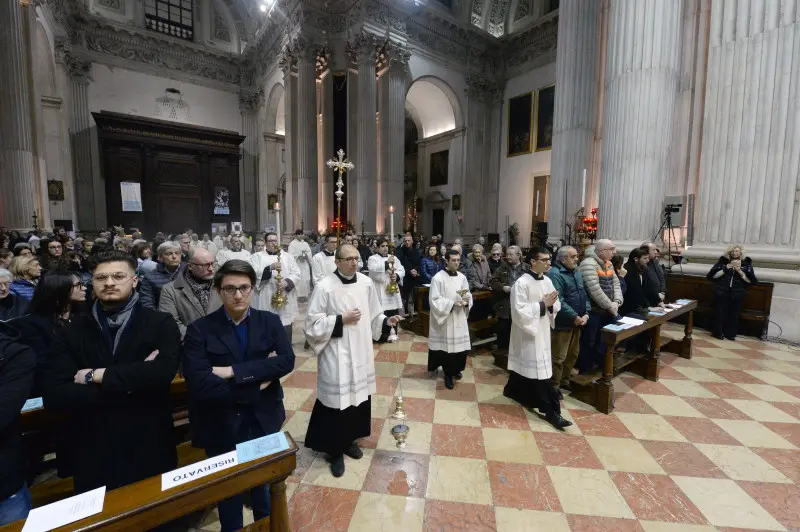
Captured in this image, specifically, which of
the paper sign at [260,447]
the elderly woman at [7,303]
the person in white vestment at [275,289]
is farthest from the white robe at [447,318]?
the elderly woman at [7,303]

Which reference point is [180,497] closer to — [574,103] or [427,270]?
[427,270]

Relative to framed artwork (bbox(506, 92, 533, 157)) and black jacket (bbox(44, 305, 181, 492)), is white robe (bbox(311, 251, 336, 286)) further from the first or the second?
framed artwork (bbox(506, 92, 533, 157))

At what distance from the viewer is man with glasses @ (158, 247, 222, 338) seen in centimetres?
305

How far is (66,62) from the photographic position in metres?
Answer: 15.6

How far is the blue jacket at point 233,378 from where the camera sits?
2014 millimetres

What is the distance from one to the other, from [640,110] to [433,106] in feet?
45.2

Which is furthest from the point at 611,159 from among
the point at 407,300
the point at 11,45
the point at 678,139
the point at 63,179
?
the point at 63,179

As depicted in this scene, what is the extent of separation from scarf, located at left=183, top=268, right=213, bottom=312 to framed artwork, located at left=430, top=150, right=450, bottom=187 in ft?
58.9

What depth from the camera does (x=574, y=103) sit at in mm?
10453

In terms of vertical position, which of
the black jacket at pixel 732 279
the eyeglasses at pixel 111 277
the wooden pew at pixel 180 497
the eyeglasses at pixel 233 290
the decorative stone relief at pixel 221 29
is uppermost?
the decorative stone relief at pixel 221 29

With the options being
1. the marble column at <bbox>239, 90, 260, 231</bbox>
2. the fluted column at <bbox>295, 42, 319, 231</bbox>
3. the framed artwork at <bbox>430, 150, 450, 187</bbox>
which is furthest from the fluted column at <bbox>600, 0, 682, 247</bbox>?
the marble column at <bbox>239, 90, 260, 231</bbox>

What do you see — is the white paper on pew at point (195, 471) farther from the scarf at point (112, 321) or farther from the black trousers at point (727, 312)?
the black trousers at point (727, 312)

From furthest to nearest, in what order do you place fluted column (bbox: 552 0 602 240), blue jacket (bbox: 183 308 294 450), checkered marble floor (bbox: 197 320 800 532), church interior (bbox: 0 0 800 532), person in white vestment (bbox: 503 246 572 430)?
fluted column (bbox: 552 0 602 240), person in white vestment (bbox: 503 246 572 430), church interior (bbox: 0 0 800 532), checkered marble floor (bbox: 197 320 800 532), blue jacket (bbox: 183 308 294 450)

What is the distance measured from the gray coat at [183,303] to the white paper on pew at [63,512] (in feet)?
5.88
